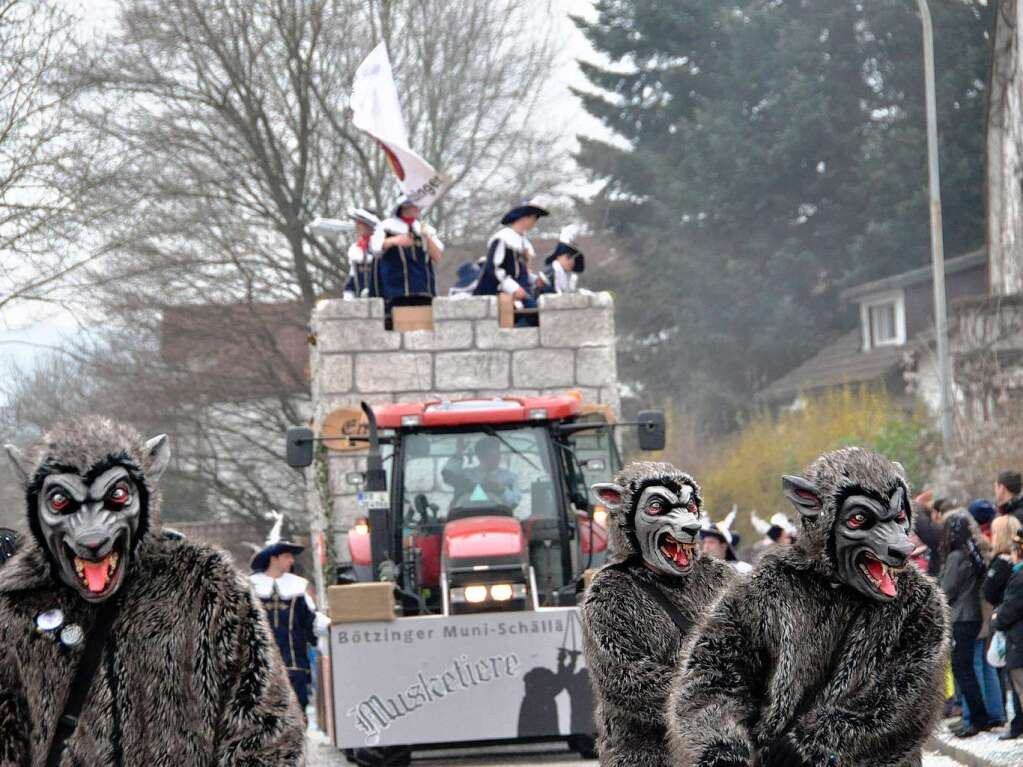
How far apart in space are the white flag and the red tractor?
23.8 feet

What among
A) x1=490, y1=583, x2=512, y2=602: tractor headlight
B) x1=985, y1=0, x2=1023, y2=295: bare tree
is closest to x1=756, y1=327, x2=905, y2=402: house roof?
x1=985, y1=0, x2=1023, y2=295: bare tree

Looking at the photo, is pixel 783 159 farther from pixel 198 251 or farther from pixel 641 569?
pixel 641 569

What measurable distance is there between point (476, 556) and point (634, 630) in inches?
257

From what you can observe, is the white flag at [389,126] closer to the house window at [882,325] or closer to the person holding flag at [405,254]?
the person holding flag at [405,254]

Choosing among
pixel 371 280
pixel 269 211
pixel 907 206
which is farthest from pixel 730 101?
pixel 371 280

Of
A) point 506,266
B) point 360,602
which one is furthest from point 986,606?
point 506,266

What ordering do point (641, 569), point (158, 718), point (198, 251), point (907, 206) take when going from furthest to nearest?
point (907, 206)
point (198, 251)
point (641, 569)
point (158, 718)

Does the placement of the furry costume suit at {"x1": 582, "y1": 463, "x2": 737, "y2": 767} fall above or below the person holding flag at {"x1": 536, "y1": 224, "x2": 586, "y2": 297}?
below

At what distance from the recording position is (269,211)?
97.3 feet

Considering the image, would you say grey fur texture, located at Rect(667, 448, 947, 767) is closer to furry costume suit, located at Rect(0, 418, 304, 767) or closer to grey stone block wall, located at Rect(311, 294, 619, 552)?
furry costume suit, located at Rect(0, 418, 304, 767)

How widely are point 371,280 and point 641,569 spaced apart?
14.4 metres

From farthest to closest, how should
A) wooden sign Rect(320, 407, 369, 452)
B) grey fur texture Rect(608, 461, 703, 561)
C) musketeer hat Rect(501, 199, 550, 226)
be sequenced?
musketeer hat Rect(501, 199, 550, 226) → wooden sign Rect(320, 407, 369, 452) → grey fur texture Rect(608, 461, 703, 561)

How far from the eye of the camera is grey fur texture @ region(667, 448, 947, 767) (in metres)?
4.87

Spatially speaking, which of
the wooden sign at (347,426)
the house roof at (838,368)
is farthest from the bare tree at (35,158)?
the house roof at (838,368)
